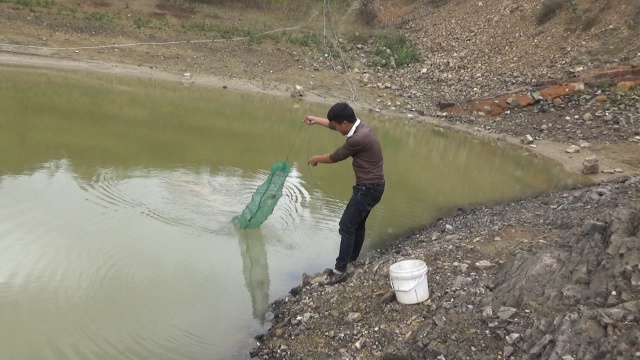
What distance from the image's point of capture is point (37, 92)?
14.4 m

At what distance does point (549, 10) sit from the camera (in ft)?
65.2

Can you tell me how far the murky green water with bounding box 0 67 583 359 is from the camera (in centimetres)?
527

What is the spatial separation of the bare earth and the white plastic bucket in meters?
0.08

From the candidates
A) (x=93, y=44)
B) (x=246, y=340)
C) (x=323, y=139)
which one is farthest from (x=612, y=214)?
(x=93, y=44)

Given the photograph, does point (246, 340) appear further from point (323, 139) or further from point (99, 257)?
point (323, 139)

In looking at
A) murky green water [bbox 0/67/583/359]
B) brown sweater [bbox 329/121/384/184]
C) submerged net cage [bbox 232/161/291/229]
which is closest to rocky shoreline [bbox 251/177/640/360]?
murky green water [bbox 0/67/583/359]

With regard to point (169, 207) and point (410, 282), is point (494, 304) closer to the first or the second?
point (410, 282)

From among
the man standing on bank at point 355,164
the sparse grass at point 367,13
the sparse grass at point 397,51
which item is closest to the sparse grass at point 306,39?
the sparse grass at point 397,51

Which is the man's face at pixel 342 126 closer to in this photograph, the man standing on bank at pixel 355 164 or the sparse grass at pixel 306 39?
the man standing on bank at pixel 355 164

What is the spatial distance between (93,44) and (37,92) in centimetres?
651

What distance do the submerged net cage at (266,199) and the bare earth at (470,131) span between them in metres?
1.57

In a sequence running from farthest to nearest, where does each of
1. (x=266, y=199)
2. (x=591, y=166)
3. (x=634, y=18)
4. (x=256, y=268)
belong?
(x=634, y=18), (x=591, y=166), (x=266, y=199), (x=256, y=268)

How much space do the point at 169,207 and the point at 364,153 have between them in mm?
3357

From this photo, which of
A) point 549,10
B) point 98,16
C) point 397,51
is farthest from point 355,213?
point 98,16
